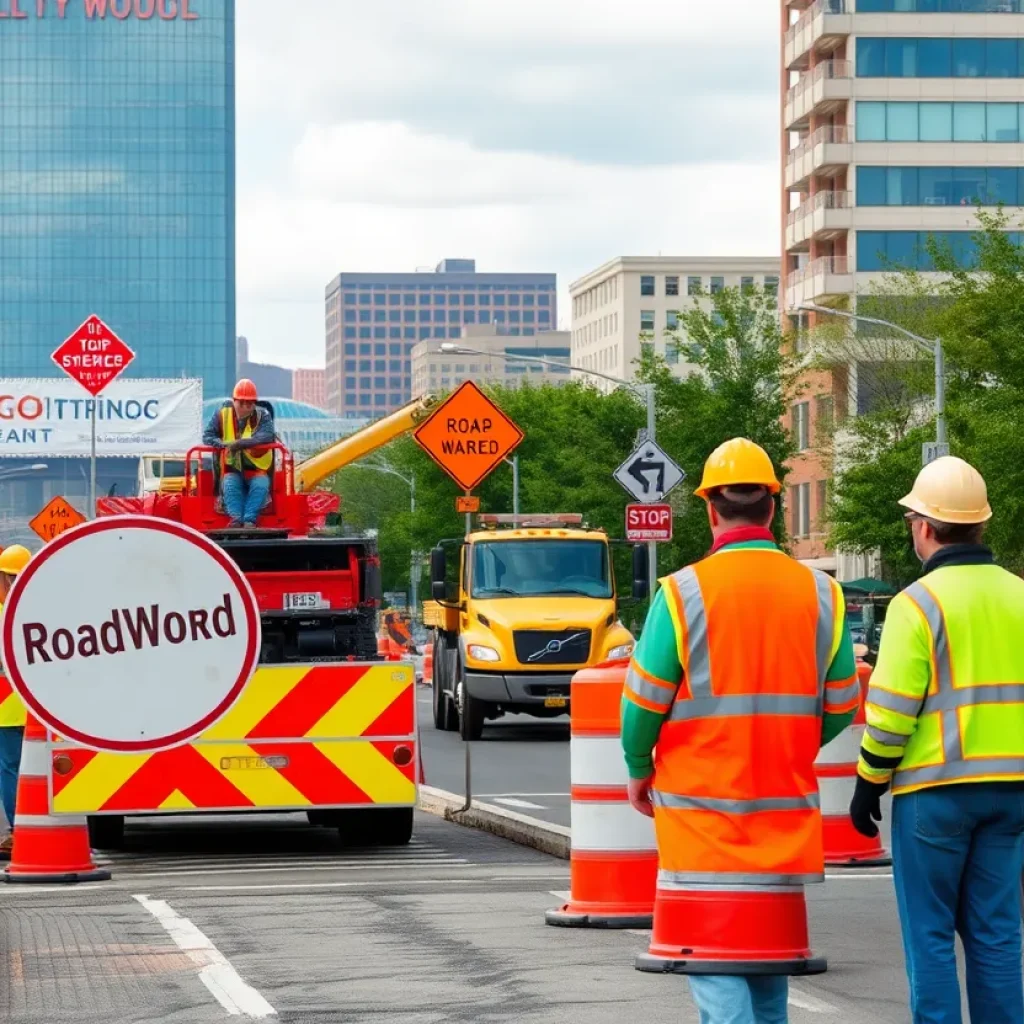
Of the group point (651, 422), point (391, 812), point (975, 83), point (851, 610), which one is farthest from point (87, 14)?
point (391, 812)

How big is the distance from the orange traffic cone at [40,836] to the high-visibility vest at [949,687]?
6727 millimetres

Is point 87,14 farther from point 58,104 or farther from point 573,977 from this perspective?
point 573,977

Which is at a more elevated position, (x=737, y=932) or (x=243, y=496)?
(x=243, y=496)

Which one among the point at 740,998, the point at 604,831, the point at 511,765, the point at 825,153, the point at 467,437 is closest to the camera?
the point at 740,998

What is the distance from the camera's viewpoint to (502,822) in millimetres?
16312

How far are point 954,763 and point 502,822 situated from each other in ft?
31.7

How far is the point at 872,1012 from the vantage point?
852 centimetres

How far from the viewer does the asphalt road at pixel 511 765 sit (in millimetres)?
20406

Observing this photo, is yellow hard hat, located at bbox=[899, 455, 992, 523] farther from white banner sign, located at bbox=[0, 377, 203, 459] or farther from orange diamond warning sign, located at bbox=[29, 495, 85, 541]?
white banner sign, located at bbox=[0, 377, 203, 459]

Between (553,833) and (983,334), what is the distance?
1228 inches

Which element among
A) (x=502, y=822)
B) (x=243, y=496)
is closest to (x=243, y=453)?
(x=243, y=496)

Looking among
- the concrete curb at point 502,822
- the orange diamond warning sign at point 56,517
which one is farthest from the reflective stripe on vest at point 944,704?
the orange diamond warning sign at point 56,517

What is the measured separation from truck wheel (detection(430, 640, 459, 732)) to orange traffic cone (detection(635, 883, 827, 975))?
27.0 meters

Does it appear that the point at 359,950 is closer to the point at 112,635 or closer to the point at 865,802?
the point at 112,635
